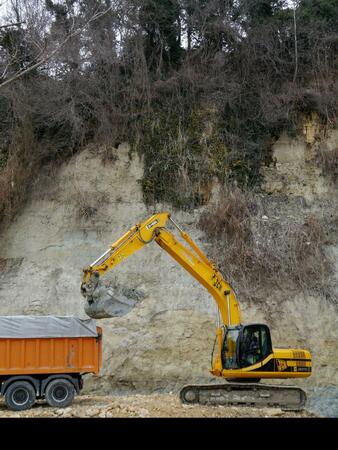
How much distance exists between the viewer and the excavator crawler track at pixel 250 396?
13.0 metres

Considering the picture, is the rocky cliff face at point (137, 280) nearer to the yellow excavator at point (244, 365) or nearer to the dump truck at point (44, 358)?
the yellow excavator at point (244, 365)

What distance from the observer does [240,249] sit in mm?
19984

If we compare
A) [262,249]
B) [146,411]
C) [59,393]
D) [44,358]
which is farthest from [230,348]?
[262,249]

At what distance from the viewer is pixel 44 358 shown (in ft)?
44.3

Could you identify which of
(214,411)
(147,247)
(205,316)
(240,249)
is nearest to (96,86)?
(147,247)

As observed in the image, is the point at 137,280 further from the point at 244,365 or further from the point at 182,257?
the point at 244,365

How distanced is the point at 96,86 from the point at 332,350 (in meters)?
13.6

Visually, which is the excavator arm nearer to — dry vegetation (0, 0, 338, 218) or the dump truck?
the dump truck

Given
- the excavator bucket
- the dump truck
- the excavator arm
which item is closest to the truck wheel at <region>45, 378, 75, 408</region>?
the dump truck

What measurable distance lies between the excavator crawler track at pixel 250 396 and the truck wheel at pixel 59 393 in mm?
2677

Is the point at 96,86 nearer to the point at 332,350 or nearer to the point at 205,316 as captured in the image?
the point at 205,316

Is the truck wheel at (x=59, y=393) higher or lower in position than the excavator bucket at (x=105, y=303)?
lower

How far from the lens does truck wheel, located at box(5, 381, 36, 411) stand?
13.0 meters

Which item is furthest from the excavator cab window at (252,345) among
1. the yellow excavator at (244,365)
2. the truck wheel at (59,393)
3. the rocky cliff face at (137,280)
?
the truck wheel at (59,393)
